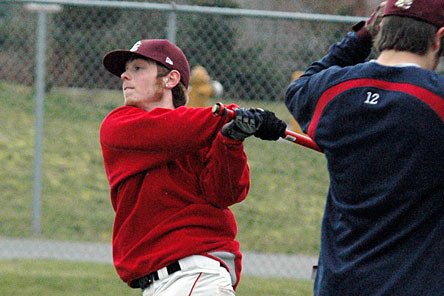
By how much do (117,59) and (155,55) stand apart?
8.0 inches

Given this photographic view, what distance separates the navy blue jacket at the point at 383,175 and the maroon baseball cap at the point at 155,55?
3.39ft

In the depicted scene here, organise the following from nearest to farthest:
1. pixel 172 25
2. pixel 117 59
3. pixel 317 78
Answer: pixel 317 78 < pixel 117 59 < pixel 172 25

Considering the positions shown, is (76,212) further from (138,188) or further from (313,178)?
(138,188)

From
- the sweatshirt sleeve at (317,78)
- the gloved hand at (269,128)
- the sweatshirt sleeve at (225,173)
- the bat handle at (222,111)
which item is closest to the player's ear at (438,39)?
the sweatshirt sleeve at (317,78)

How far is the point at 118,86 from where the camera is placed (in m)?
9.28

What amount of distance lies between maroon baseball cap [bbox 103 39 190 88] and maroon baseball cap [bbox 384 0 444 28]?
132 centimetres

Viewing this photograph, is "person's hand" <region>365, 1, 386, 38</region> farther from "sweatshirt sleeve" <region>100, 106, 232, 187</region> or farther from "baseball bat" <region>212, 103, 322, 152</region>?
"sweatshirt sleeve" <region>100, 106, 232, 187</region>

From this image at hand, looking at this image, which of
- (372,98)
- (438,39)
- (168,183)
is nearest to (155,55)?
(168,183)

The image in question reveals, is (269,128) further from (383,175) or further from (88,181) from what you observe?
(88,181)

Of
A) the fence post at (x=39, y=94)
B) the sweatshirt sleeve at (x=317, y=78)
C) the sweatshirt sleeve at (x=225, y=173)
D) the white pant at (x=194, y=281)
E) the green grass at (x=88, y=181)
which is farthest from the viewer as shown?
the green grass at (x=88, y=181)

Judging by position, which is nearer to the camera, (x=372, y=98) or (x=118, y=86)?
(x=372, y=98)

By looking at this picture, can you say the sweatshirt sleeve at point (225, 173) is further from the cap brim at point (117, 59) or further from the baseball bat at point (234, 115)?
the cap brim at point (117, 59)

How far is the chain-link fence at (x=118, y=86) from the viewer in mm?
8688

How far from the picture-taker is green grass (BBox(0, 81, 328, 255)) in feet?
29.6
